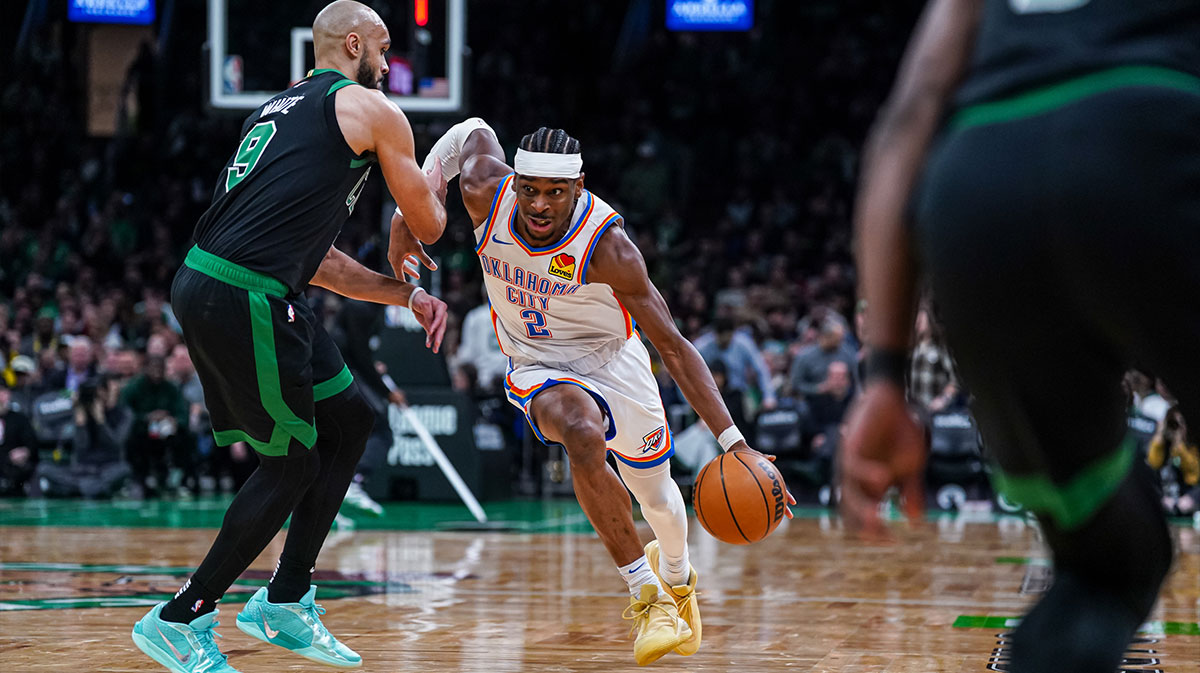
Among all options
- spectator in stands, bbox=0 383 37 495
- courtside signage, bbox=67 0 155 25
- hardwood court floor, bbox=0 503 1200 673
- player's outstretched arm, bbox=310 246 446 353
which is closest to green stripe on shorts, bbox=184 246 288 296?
player's outstretched arm, bbox=310 246 446 353

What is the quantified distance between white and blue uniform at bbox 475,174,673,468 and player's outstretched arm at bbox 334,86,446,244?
2.48 ft

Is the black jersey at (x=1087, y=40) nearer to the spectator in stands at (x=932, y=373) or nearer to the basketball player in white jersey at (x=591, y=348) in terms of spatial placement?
the basketball player in white jersey at (x=591, y=348)

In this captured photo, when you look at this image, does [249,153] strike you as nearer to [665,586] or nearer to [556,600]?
[665,586]

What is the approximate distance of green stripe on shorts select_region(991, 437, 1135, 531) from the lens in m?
1.78

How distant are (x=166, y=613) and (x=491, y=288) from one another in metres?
1.71

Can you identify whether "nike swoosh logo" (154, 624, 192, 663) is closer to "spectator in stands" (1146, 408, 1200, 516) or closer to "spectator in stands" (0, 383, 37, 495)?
"spectator in stands" (1146, 408, 1200, 516)

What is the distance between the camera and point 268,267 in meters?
4.27

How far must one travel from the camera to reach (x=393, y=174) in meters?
4.30

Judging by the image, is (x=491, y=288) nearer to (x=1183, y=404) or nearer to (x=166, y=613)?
(x=166, y=613)

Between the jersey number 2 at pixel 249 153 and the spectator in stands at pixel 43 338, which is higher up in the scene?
the jersey number 2 at pixel 249 153

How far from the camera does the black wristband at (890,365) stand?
1745mm

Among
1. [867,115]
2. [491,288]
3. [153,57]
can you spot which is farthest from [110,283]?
[491,288]

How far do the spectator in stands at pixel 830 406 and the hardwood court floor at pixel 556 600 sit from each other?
2.40 meters

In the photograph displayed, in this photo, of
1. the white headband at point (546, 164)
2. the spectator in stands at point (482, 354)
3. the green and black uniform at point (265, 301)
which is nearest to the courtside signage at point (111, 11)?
the spectator in stands at point (482, 354)
